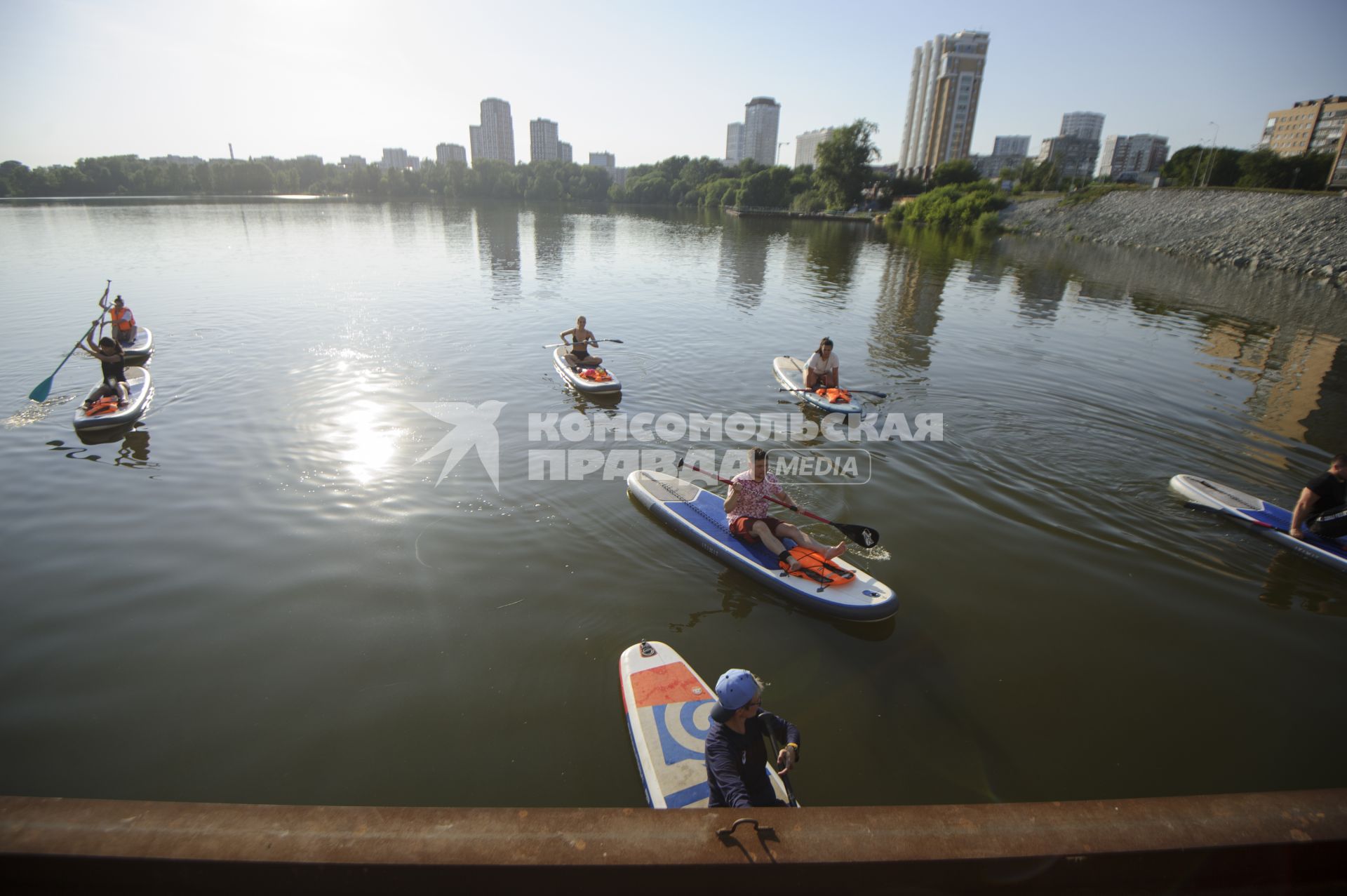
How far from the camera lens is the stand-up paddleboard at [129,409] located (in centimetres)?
1234

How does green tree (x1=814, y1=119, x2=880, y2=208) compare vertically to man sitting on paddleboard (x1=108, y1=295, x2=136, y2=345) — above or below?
above

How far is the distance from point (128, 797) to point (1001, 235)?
7492 centimetres

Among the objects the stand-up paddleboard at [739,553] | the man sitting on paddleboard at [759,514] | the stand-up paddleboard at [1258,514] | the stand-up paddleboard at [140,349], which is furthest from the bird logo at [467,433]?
the stand-up paddleboard at [1258,514]

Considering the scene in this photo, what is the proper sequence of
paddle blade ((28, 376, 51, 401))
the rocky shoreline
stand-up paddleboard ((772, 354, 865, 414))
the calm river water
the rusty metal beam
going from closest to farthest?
the rusty metal beam → the calm river water → paddle blade ((28, 376, 51, 401)) → stand-up paddleboard ((772, 354, 865, 414)) → the rocky shoreline

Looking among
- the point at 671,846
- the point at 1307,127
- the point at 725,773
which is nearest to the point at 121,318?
the point at 725,773

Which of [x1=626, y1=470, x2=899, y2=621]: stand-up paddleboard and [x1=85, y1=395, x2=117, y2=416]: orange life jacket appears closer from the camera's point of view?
[x1=626, y1=470, x2=899, y2=621]: stand-up paddleboard

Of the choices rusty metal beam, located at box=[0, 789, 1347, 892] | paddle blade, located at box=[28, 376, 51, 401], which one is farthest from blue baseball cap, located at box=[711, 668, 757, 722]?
paddle blade, located at box=[28, 376, 51, 401]

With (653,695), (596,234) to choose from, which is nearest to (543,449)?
(653,695)

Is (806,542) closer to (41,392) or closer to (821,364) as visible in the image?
(821,364)

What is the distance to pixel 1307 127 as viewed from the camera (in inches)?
5039

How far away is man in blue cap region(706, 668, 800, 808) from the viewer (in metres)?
4.75

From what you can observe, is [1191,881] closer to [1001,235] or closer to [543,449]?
[543,449]

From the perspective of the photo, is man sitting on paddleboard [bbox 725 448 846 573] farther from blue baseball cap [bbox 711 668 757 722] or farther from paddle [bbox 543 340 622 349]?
paddle [bbox 543 340 622 349]

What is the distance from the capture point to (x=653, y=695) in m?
6.25
